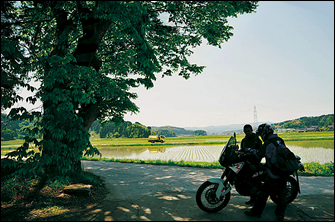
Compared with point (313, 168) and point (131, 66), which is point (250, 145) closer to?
point (313, 168)

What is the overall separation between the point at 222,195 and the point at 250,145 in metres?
1.69

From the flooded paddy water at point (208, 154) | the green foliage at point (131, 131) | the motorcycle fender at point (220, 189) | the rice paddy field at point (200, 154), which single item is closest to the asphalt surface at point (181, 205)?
the motorcycle fender at point (220, 189)

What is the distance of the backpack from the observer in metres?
3.63

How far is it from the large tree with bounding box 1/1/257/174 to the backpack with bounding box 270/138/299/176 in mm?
3499

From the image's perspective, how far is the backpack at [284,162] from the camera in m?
3.63

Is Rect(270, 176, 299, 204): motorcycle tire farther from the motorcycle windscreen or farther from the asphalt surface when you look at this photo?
the motorcycle windscreen

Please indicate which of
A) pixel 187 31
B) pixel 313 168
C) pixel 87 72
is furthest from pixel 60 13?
pixel 313 168

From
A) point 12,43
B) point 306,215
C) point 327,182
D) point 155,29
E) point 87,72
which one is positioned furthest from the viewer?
point 155,29

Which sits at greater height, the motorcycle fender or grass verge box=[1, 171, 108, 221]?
the motorcycle fender

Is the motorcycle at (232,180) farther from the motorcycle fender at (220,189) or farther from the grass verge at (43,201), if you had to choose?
the grass verge at (43,201)

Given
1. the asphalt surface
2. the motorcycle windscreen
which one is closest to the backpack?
the motorcycle windscreen

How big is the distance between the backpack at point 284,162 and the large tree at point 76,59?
138 inches

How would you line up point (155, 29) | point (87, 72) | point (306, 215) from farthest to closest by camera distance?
1. point (155, 29)
2. point (87, 72)
3. point (306, 215)

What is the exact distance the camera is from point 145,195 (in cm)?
543
